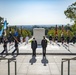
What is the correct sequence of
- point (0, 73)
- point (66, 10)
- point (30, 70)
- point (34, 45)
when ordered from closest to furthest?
1. point (0, 73)
2. point (30, 70)
3. point (34, 45)
4. point (66, 10)

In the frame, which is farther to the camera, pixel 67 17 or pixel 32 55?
pixel 67 17

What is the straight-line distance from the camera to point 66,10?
147 ft

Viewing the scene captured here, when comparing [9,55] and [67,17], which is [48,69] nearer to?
[9,55]

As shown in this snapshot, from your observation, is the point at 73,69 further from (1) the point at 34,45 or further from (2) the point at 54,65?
(1) the point at 34,45

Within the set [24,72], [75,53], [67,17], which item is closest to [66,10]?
[67,17]

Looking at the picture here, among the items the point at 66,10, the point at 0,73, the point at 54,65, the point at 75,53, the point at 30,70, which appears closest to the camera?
the point at 0,73

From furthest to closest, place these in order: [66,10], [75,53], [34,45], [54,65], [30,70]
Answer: [66,10]
[75,53]
[34,45]
[54,65]
[30,70]

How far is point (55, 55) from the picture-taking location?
67.3 ft

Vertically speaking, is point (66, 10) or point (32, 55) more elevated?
point (66, 10)

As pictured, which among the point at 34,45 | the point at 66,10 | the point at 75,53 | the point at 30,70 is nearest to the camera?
the point at 30,70

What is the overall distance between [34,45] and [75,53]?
3665mm

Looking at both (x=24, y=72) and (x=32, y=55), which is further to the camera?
(x=32, y=55)

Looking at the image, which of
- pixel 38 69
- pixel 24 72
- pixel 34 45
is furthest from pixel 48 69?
pixel 34 45

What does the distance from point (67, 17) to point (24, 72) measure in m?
32.8
